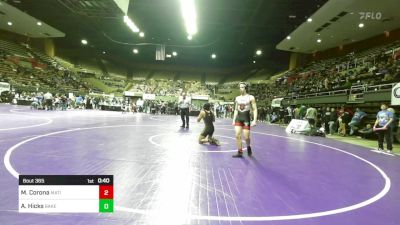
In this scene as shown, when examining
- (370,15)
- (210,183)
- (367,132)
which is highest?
(370,15)

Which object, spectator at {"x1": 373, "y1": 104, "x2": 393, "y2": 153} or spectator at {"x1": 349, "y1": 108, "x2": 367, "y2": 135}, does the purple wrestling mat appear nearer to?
spectator at {"x1": 373, "y1": 104, "x2": 393, "y2": 153}

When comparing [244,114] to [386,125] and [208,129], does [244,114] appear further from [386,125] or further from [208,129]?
[386,125]

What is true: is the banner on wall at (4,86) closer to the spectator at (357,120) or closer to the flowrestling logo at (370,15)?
the spectator at (357,120)

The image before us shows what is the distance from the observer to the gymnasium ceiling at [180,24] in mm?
22125

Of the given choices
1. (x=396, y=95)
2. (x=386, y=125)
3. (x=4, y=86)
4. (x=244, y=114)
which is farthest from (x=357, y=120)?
(x=4, y=86)

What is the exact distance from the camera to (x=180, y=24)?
2981 centimetres

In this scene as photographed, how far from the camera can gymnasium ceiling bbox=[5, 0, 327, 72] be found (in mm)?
22125

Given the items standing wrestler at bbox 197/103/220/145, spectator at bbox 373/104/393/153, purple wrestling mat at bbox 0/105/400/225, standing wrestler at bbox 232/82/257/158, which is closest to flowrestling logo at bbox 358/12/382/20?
spectator at bbox 373/104/393/153

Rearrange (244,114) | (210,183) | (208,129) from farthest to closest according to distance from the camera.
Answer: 1. (208,129)
2. (244,114)
3. (210,183)

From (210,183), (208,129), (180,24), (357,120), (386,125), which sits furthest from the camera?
(180,24)
